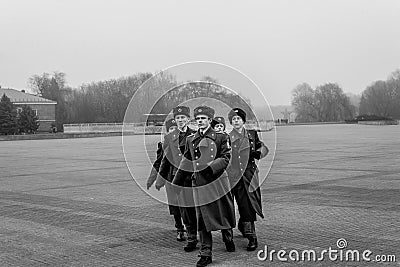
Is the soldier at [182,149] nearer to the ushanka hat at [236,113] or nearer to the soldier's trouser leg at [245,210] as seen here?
the ushanka hat at [236,113]

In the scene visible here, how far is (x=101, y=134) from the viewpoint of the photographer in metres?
74.4

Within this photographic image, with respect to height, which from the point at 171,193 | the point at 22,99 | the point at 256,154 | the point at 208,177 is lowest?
the point at 171,193

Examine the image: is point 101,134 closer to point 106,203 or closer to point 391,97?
point 106,203

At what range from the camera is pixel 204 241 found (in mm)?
7805

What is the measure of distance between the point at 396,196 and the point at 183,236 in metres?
6.19

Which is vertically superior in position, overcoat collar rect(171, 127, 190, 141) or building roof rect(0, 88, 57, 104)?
building roof rect(0, 88, 57, 104)

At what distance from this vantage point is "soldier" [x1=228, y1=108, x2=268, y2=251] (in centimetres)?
845

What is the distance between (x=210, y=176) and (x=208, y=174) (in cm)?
4

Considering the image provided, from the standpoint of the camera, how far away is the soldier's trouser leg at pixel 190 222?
8.63 m

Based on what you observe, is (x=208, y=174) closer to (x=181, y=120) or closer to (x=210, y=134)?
(x=210, y=134)

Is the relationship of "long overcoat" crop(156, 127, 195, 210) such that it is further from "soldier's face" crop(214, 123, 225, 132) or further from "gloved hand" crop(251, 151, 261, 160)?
"gloved hand" crop(251, 151, 261, 160)

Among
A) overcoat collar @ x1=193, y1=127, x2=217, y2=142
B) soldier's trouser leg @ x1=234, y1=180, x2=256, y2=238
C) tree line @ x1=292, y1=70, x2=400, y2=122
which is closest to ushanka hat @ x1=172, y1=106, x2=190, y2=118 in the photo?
overcoat collar @ x1=193, y1=127, x2=217, y2=142

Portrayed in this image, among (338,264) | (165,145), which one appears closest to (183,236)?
(165,145)

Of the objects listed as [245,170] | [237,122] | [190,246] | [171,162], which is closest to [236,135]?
[237,122]
